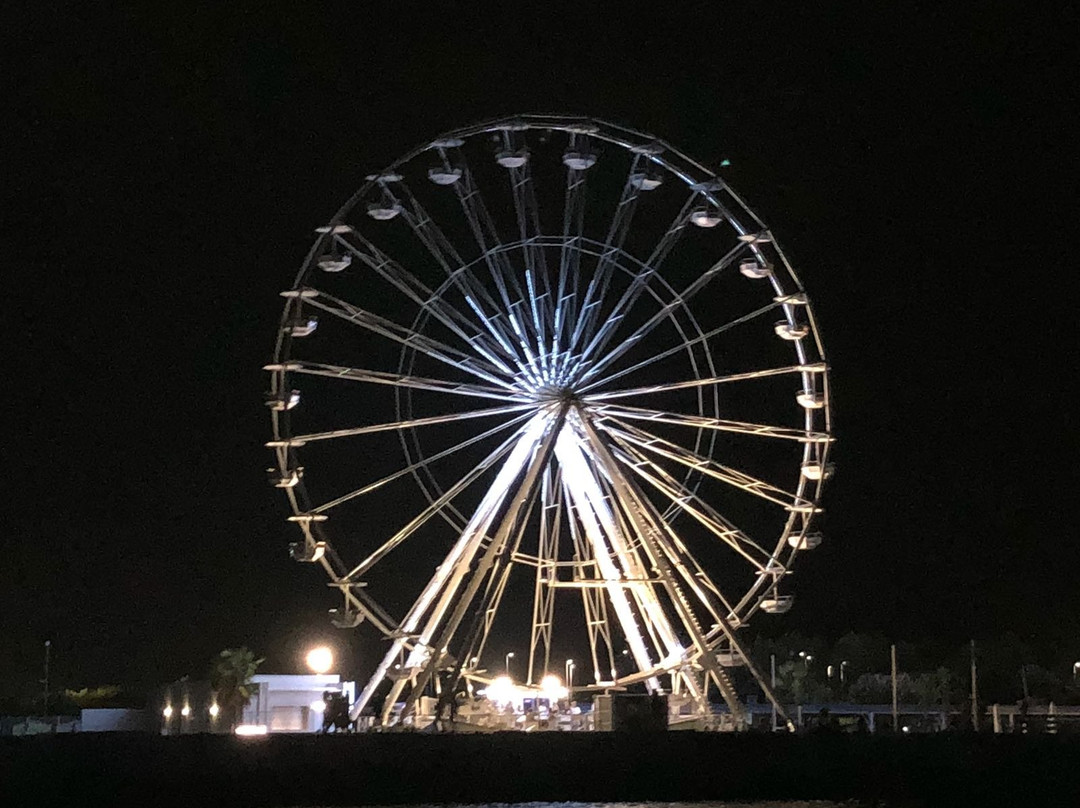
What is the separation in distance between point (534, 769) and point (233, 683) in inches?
1255

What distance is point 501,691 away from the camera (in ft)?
122

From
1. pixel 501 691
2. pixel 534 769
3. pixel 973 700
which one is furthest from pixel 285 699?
pixel 534 769

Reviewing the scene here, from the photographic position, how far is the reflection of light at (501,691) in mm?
34969

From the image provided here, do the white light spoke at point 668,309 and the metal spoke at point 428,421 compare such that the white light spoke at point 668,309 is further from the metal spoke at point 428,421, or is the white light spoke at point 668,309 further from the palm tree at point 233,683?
the palm tree at point 233,683

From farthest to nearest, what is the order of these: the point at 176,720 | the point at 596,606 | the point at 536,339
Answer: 1. the point at 176,720
2. the point at 596,606
3. the point at 536,339

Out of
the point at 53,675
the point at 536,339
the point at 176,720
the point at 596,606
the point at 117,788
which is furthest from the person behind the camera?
the point at 53,675

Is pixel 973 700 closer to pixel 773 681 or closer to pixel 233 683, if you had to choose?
pixel 233 683

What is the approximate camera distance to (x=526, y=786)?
1923 centimetres

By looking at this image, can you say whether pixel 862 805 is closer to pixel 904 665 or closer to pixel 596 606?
pixel 596 606

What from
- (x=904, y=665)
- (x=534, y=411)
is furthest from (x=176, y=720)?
(x=904, y=665)

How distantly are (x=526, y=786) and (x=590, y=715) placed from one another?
445 inches

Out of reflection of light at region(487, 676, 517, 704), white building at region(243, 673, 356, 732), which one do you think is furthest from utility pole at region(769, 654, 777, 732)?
white building at region(243, 673, 356, 732)

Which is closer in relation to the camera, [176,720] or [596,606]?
[596,606]

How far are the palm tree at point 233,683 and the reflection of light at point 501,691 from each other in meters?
10.7
